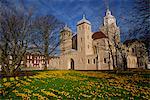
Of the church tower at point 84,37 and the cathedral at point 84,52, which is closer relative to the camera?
the cathedral at point 84,52

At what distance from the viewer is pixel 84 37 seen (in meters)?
58.5

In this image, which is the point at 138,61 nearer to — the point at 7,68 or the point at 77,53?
the point at 77,53

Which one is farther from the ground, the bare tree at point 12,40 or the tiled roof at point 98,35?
the tiled roof at point 98,35

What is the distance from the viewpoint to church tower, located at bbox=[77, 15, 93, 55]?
58.1m

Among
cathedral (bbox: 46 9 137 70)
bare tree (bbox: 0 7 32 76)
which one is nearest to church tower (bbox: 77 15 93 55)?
cathedral (bbox: 46 9 137 70)

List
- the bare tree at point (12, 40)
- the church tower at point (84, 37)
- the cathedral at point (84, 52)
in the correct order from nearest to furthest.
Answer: the bare tree at point (12, 40) < the cathedral at point (84, 52) < the church tower at point (84, 37)

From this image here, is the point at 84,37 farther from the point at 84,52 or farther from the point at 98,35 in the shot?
the point at 98,35

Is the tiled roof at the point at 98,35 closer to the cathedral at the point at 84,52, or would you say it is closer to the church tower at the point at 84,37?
the cathedral at the point at 84,52

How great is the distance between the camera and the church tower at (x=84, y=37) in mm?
58062

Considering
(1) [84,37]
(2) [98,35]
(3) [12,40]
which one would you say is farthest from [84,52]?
(3) [12,40]

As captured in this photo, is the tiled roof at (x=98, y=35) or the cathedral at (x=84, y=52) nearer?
the cathedral at (x=84, y=52)

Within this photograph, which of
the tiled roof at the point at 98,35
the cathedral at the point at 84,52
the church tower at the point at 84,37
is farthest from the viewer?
the tiled roof at the point at 98,35

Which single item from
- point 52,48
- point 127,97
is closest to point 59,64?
point 52,48

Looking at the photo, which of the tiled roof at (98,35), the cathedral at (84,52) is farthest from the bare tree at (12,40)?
the tiled roof at (98,35)
